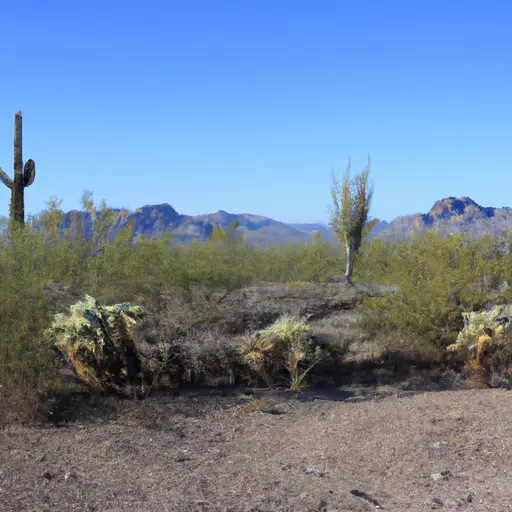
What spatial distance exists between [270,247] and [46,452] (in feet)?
49.9

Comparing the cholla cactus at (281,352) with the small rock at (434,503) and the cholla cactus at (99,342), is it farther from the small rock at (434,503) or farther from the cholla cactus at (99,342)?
the small rock at (434,503)

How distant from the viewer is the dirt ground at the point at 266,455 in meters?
5.63

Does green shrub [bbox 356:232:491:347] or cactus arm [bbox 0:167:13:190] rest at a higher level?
cactus arm [bbox 0:167:13:190]

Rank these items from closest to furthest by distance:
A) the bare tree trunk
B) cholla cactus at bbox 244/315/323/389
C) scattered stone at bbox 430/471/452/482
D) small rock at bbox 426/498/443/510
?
1. small rock at bbox 426/498/443/510
2. scattered stone at bbox 430/471/452/482
3. cholla cactus at bbox 244/315/323/389
4. the bare tree trunk

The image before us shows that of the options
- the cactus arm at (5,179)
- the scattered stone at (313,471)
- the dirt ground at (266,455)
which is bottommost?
the scattered stone at (313,471)

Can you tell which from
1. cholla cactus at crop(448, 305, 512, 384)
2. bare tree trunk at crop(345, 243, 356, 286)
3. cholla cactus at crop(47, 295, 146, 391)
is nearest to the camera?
cholla cactus at crop(47, 295, 146, 391)

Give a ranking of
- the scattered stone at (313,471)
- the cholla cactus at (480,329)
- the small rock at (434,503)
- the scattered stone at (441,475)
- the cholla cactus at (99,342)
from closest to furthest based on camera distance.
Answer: the small rock at (434,503) < the scattered stone at (441,475) < the scattered stone at (313,471) < the cholla cactus at (99,342) < the cholla cactus at (480,329)

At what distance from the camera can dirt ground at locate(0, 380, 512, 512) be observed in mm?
5629

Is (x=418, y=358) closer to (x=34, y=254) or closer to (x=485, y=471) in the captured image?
(x=485, y=471)

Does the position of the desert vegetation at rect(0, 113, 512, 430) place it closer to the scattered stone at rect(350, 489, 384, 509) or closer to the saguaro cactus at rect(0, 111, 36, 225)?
the saguaro cactus at rect(0, 111, 36, 225)

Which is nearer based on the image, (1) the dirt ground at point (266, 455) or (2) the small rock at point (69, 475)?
(1) the dirt ground at point (266, 455)

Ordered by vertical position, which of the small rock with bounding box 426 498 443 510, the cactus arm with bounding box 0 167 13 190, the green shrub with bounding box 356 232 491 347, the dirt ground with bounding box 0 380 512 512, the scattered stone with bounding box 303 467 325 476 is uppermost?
the cactus arm with bounding box 0 167 13 190

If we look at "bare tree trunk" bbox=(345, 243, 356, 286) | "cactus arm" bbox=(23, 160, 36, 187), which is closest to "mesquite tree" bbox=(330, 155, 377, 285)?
"bare tree trunk" bbox=(345, 243, 356, 286)

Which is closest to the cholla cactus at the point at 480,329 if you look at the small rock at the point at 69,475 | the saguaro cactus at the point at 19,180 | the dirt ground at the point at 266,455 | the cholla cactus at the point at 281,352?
the dirt ground at the point at 266,455
